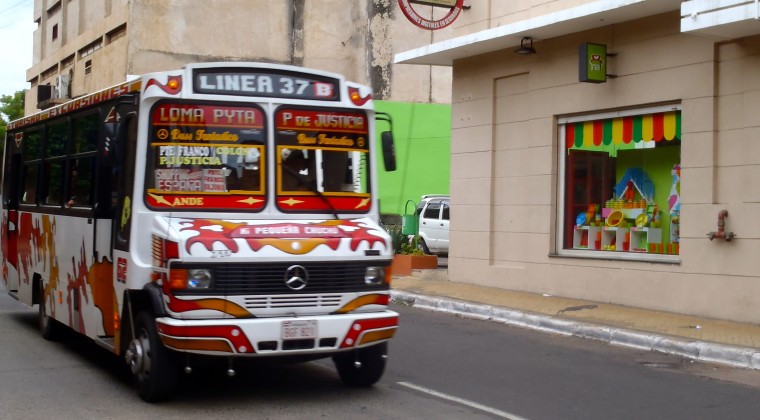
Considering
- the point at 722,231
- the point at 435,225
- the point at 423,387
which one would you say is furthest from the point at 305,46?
the point at 423,387

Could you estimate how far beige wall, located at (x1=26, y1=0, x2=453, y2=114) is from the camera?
3181 centimetres

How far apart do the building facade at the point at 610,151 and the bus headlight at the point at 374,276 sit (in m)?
6.25

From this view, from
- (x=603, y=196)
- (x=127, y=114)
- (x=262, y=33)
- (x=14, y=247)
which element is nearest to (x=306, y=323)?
(x=127, y=114)

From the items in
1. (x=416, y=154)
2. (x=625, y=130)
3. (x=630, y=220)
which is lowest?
(x=630, y=220)

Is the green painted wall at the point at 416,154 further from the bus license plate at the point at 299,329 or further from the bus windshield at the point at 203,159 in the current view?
the bus license plate at the point at 299,329

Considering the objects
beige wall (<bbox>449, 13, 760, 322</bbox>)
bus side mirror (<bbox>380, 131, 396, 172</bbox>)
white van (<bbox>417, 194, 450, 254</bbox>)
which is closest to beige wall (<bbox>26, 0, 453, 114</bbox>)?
white van (<bbox>417, 194, 450, 254</bbox>)

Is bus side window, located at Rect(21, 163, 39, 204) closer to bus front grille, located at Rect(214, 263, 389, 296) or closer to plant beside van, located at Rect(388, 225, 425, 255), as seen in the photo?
bus front grille, located at Rect(214, 263, 389, 296)

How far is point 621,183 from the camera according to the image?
1502 centimetres

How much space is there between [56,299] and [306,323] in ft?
14.2

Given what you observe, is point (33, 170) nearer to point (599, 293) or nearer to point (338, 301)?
point (338, 301)

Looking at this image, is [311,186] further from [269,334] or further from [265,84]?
[269,334]

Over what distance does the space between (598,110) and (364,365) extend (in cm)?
817

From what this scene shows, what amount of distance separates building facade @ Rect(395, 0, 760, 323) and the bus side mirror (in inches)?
205

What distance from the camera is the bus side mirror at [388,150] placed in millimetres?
8641
